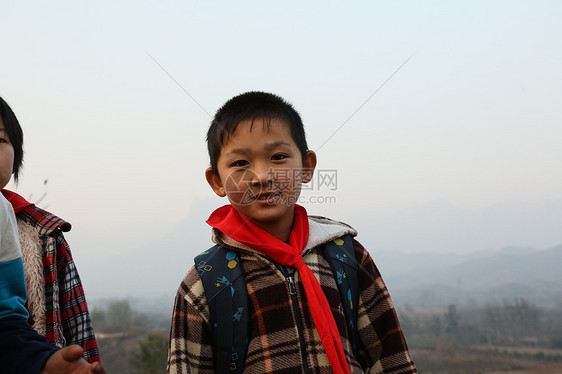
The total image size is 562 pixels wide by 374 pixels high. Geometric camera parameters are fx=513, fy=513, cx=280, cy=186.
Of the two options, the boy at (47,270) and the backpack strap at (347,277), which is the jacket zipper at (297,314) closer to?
the backpack strap at (347,277)

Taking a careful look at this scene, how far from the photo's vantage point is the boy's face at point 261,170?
2104 millimetres

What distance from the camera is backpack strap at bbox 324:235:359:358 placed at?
2.16m

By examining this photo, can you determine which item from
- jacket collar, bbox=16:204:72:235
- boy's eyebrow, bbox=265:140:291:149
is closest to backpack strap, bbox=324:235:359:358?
boy's eyebrow, bbox=265:140:291:149

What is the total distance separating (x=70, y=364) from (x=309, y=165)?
141 cm

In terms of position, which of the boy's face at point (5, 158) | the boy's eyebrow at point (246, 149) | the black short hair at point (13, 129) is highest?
the black short hair at point (13, 129)

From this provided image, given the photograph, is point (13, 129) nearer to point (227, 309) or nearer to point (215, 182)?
point (215, 182)

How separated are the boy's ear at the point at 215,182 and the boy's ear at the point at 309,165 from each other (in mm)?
373

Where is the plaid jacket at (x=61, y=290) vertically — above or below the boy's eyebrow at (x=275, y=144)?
below

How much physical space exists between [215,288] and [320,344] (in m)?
0.47

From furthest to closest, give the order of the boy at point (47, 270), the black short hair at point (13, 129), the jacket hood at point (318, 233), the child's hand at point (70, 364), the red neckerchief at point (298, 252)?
the black short hair at point (13, 129) → the boy at point (47, 270) → the jacket hood at point (318, 233) → the red neckerchief at point (298, 252) → the child's hand at point (70, 364)

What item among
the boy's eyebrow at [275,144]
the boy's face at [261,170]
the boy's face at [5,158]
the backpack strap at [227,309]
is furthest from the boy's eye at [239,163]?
the boy's face at [5,158]

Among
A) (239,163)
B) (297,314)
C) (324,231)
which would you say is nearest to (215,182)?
(239,163)

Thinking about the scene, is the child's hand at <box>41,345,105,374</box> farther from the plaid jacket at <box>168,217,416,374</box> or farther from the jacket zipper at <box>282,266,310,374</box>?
the jacket zipper at <box>282,266,310,374</box>

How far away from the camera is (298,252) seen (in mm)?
2170
